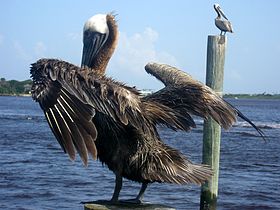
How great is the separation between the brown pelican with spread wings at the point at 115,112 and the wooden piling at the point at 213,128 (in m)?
1.09

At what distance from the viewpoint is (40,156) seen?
54.5ft

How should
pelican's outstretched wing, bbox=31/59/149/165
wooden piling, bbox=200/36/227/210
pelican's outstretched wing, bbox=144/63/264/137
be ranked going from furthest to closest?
wooden piling, bbox=200/36/227/210 → pelican's outstretched wing, bbox=144/63/264/137 → pelican's outstretched wing, bbox=31/59/149/165

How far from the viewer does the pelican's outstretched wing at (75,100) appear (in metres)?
4.18

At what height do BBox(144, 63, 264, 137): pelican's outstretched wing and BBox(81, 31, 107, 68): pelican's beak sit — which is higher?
BBox(81, 31, 107, 68): pelican's beak

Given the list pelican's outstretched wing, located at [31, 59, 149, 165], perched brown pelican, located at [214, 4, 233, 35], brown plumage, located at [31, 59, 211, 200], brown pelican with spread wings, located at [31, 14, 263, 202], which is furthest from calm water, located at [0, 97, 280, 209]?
pelican's outstretched wing, located at [31, 59, 149, 165]

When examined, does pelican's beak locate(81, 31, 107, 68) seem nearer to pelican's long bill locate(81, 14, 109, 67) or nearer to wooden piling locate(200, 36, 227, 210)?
pelican's long bill locate(81, 14, 109, 67)

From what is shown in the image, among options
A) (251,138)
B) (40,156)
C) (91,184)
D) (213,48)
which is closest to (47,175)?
(91,184)

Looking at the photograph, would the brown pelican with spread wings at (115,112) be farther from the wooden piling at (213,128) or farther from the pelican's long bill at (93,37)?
the wooden piling at (213,128)

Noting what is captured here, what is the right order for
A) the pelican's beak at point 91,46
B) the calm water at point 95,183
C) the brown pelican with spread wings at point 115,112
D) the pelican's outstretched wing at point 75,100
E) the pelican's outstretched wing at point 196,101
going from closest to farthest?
the pelican's outstretched wing at point 75,100 → the brown pelican with spread wings at point 115,112 → the pelican's outstretched wing at point 196,101 → the pelican's beak at point 91,46 → the calm water at point 95,183

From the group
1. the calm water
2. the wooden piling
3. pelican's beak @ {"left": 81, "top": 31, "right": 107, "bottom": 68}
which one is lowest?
the calm water

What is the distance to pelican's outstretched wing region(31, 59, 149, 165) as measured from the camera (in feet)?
13.7

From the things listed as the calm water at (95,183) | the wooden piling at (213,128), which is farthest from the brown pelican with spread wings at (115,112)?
the calm water at (95,183)

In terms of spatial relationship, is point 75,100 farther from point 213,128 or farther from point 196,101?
point 213,128

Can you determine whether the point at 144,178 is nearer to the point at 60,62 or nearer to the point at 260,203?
the point at 60,62
